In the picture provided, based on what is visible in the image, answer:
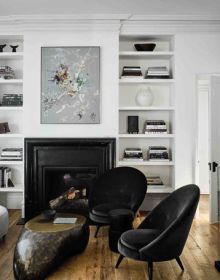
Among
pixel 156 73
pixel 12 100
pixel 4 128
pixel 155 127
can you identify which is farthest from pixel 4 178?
pixel 156 73

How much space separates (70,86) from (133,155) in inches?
53.7

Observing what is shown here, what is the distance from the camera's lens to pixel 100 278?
3.32m

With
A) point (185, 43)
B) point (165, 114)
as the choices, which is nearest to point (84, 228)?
point (165, 114)

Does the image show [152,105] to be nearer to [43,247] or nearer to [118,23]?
[118,23]

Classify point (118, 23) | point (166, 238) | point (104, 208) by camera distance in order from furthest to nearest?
point (118, 23) < point (104, 208) < point (166, 238)

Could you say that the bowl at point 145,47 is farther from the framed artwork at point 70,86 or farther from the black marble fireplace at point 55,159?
the black marble fireplace at point 55,159

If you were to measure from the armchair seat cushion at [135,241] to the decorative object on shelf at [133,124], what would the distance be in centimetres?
237

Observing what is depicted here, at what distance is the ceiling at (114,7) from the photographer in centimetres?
468

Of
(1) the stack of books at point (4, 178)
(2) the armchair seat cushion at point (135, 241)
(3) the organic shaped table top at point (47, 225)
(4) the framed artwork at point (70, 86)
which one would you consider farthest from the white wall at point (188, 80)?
(1) the stack of books at point (4, 178)

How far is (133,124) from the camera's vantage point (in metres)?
5.59

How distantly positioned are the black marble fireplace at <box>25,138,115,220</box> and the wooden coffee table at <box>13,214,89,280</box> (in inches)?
59.4

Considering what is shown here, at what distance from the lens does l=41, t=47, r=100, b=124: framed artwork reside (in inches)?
210

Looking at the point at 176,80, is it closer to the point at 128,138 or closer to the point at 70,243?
the point at 128,138

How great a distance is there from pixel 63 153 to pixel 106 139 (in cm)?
64
